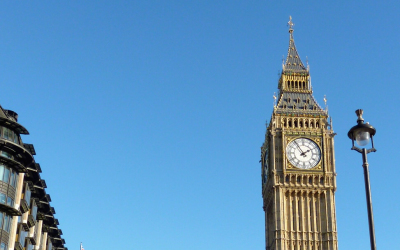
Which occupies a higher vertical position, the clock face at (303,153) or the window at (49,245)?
the clock face at (303,153)

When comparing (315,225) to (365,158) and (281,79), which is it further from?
(365,158)

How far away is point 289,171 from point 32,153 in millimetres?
47255

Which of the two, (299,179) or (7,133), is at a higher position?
(299,179)

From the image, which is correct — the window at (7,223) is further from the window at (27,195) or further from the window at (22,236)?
the window at (27,195)

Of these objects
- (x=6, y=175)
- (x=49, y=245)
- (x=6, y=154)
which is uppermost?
(x=6, y=154)

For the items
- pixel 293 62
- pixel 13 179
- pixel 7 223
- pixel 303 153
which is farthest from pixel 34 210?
pixel 293 62

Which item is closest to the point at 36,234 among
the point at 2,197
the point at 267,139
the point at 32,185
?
the point at 32,185

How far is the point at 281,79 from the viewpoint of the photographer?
114 metres

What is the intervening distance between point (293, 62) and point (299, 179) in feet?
81.4

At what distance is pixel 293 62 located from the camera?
381 feet

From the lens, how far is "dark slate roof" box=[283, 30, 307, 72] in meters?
115

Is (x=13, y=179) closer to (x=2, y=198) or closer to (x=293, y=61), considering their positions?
(x=2, y=198)

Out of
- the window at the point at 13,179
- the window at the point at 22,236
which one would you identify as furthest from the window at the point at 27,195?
the window at the point at 13,179

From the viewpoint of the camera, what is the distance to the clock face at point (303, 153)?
101m
